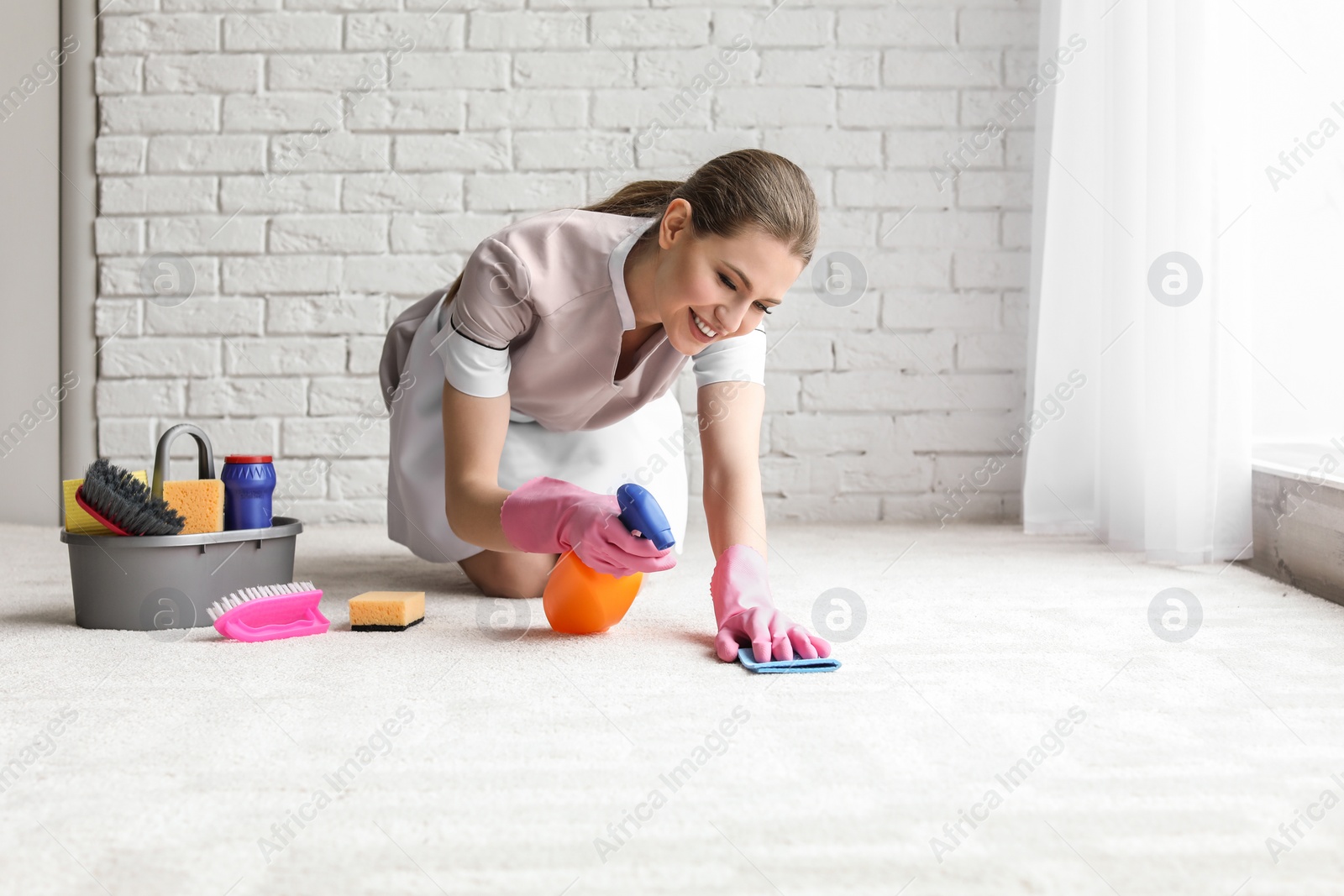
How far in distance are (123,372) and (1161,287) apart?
2104 mm

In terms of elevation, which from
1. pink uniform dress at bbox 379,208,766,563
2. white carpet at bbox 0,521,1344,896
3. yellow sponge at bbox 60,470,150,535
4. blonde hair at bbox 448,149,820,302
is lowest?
white carpet at bbox 0,521,1344,896

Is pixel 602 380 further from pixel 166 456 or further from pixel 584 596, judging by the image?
pixel 166 456

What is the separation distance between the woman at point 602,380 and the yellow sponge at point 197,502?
0.93ft

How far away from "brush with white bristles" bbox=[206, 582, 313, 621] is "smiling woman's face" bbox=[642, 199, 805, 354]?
0.55 meters

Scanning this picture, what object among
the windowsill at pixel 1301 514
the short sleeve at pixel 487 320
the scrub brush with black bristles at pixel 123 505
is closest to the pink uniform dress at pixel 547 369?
the short sleeve at pixel 487 320

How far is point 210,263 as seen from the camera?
2.33 metres

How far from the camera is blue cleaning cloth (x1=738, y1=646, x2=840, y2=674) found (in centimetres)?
108

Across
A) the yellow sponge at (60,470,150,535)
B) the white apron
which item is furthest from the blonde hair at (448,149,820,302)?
the yellow sponge at (60,470,150,535)

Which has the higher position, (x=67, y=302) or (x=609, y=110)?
(x=609, y=110)

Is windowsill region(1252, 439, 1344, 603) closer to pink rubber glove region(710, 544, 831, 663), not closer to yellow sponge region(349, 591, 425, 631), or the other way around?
pink rubber glove region(710, 544, 831, 663)

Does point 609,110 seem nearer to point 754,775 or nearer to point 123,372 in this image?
point 123,372

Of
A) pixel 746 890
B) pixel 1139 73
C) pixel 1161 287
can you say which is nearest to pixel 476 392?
pixel 746 890

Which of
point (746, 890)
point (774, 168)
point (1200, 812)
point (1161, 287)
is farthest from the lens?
point (1161, 287)

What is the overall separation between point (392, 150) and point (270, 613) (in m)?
1.35
